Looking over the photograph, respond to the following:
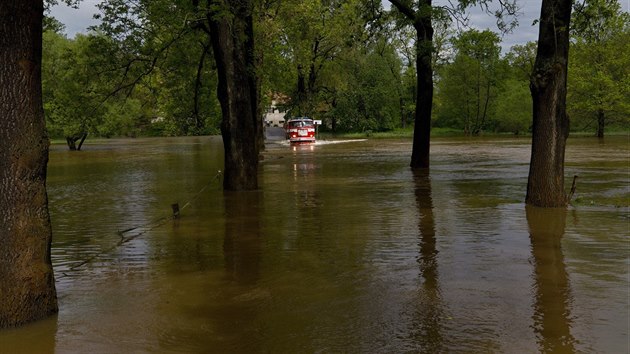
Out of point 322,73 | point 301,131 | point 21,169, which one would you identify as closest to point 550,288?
point 21,169

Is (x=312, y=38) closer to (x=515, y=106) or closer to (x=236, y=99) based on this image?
(x=236, y=99)

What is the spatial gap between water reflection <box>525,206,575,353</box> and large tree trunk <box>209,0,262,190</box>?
8.66 meters

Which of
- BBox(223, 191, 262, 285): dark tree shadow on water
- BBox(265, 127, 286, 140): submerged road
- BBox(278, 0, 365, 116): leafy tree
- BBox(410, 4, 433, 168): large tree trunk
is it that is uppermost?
BBox(278, 0, 365, 116): leafy tree

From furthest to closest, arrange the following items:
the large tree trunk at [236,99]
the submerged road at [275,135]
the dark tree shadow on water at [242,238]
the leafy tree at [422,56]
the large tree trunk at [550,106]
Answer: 1. the submerged road at [275,135]
2. the leafy tree at [422,56]
3. the large tree trunk at [236,99]
4. the large tree trunk at [550,106]
5. the dark tree shadow on water at [242,238]

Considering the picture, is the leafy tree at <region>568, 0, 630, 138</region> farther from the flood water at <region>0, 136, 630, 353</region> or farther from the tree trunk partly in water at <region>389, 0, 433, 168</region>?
the flood water at <region>0, 136, 630, 353</region>

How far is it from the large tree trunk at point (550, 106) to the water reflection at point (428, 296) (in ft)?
8.48

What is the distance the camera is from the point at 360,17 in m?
25.7

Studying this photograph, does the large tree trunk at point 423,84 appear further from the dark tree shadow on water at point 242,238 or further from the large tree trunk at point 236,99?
the dark tree shadow on water at point 242,238

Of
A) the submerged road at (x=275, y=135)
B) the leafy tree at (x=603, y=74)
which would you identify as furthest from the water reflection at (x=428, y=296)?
the submerged road at (x=275, y=135)

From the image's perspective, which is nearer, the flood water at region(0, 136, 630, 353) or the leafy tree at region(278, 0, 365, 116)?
the flood water at region(0, 136, 630, 353)

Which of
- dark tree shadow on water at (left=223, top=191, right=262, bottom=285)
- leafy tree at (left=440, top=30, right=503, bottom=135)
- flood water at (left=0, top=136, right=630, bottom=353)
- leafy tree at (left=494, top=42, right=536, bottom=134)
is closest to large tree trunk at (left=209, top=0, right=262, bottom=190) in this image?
dark tree shadow on water at (left=223, top=191, right=262, bottom=285)

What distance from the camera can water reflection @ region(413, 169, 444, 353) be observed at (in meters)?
5.75

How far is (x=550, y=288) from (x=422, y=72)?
16.9 meters

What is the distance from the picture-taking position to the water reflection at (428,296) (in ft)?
18.9
